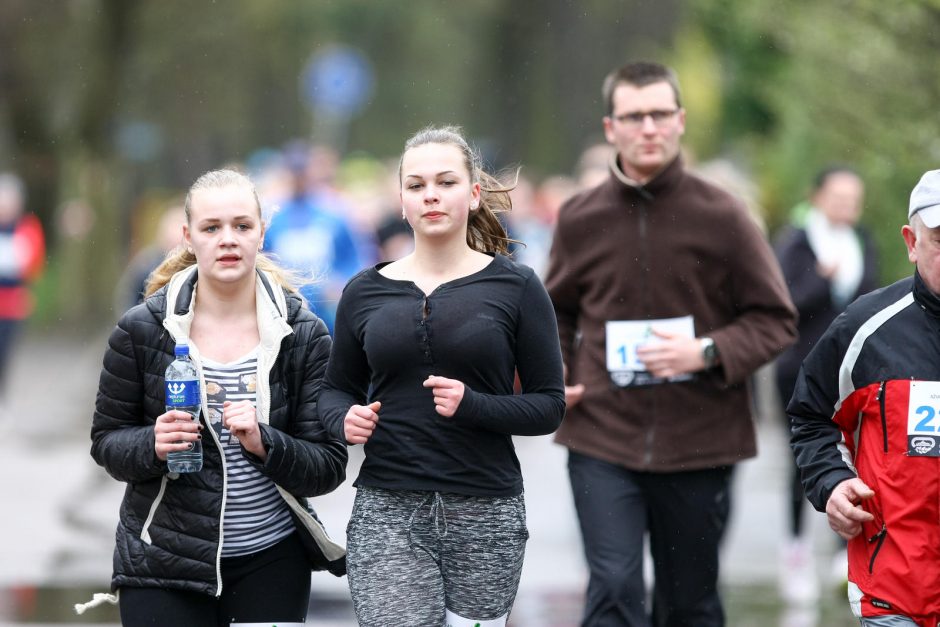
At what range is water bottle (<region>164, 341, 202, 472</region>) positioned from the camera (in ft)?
16.2

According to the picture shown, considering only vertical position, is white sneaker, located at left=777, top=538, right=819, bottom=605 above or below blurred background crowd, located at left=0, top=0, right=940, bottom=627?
below

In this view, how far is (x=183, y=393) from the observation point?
195 inches

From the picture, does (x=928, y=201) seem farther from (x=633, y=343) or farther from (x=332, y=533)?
(x=332, y=533)

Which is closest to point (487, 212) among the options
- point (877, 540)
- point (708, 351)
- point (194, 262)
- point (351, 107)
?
point (194, 262)

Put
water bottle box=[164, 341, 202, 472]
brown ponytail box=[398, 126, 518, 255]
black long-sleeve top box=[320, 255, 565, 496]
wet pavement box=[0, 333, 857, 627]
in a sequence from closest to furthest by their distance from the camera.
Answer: water bottle box=[164, 341, 202, 472]
black long-sleeve top box=[320, 255, 565, 496]
brown ponytail box=[398, 126, 518, 255]
wet pavement box=[0, 333, 857, 627]

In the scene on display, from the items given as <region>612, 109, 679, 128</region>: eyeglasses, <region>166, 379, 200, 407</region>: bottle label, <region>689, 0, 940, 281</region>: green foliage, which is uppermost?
<region>689, 0, 940, 281</region>: green foliage

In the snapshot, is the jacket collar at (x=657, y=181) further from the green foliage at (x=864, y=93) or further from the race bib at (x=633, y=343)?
the green foliage at (x=864, y=93)

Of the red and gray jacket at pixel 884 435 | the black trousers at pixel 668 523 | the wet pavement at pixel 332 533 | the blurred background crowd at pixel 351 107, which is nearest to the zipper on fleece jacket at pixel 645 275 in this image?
the black trousers at pixel 668 523

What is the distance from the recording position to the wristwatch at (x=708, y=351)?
6441 mm

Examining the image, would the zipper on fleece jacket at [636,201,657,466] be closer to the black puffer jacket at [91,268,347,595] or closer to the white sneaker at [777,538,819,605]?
the black puffer jacket at [91,268,347,595]

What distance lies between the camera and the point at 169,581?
5023 mm

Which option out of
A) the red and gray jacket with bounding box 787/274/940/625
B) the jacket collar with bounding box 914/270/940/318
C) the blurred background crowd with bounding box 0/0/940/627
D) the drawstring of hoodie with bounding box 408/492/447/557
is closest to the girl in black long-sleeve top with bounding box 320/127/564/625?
the drawstring of hoodie with bounding box 408/492/447/557

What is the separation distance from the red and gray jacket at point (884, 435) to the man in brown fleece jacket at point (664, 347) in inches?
57.9

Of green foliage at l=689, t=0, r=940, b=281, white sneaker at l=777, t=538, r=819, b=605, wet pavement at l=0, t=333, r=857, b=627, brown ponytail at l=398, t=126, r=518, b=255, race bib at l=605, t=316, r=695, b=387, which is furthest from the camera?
green foliage at l=689, t=0, r=940, b=281
